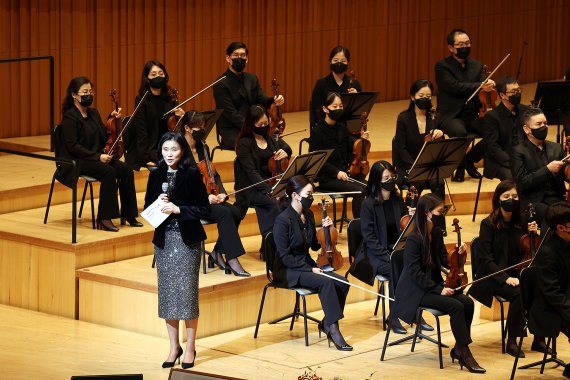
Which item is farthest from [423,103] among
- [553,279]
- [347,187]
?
[553,279]

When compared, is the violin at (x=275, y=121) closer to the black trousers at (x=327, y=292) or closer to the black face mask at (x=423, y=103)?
the black face mask at (x=423, y=103)

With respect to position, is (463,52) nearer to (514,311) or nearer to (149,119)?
(149,119)

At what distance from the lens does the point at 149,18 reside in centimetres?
1158

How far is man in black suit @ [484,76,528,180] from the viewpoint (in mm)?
9609

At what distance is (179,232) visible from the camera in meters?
7.34

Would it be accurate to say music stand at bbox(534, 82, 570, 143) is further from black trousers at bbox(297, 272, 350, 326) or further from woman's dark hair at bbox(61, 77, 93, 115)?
woman's dark hair at bbox(61, 77, 93, 115)

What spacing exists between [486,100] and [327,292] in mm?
2959

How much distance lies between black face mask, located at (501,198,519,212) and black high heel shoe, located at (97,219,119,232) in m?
2.48

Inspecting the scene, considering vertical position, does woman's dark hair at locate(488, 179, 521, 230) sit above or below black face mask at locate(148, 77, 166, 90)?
below

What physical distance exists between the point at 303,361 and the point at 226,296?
783 millimetres

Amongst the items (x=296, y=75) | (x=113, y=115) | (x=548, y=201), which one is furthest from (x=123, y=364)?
(x=296, y=75)

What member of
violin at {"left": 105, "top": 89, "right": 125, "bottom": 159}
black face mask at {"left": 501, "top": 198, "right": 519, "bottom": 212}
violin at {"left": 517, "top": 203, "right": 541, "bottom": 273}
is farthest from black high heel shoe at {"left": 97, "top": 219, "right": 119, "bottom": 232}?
violin at {"left": 517, "top": 203, "right": 541, "bottom": 273}

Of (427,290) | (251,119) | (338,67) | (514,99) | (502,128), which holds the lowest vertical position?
(427,290)

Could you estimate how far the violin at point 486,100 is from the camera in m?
10.2
